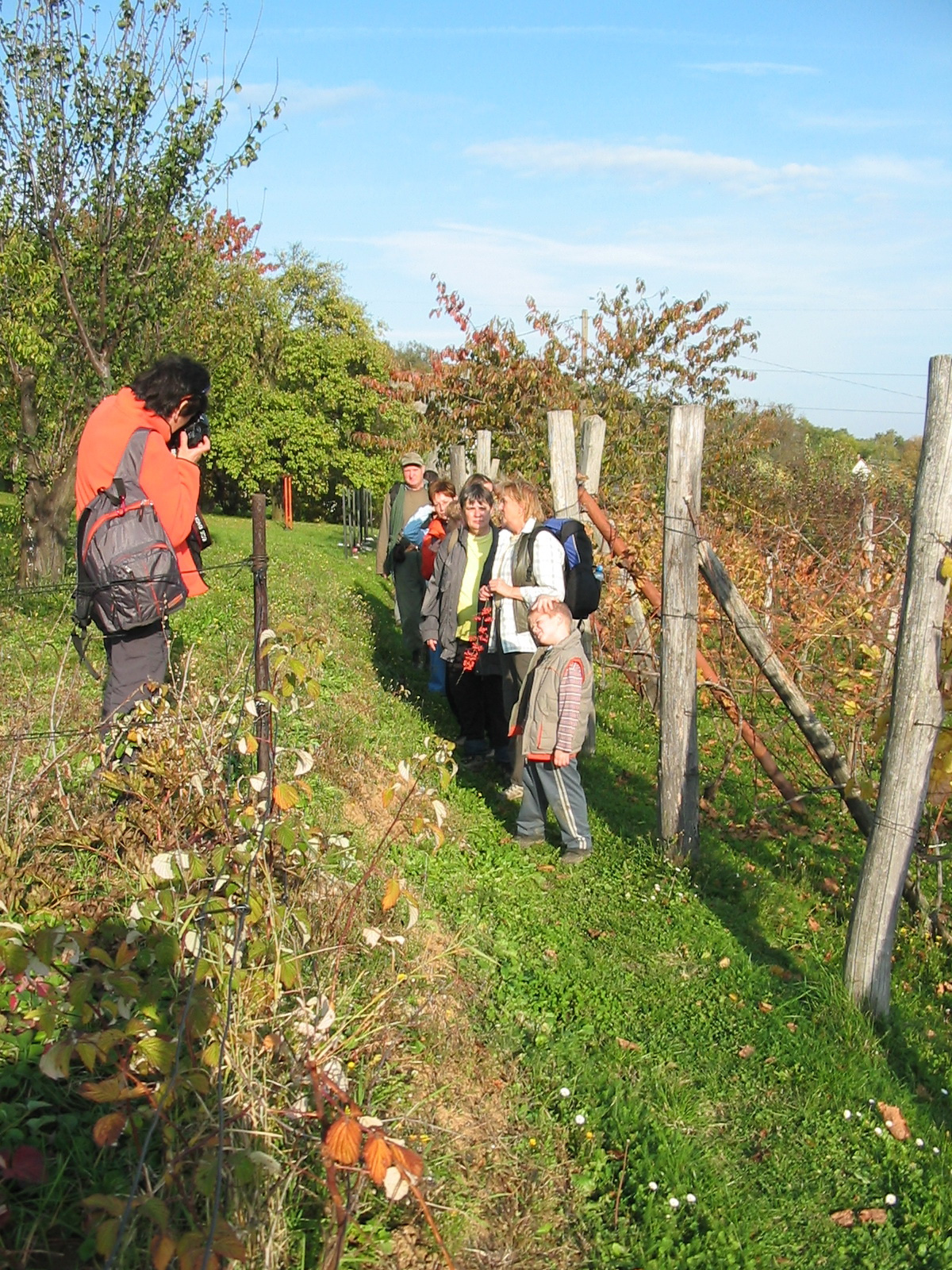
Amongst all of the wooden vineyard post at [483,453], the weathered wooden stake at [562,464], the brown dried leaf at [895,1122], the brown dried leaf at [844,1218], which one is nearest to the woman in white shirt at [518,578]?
the weathered wooden stake at [562,464]

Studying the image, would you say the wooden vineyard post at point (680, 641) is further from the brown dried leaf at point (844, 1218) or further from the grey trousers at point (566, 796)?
the brown dried leaf at point (844, 1218)

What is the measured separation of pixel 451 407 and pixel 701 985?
1264cm

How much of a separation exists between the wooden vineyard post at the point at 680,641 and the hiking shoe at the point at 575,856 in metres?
0.41

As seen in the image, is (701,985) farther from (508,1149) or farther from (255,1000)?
(255,1000)

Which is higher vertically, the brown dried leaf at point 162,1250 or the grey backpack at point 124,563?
the grey backpack at point 124,563

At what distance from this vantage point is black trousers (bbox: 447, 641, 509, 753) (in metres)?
7.36

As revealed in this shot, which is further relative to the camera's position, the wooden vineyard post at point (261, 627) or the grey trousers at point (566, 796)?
the grey trousers at point (566, 796)

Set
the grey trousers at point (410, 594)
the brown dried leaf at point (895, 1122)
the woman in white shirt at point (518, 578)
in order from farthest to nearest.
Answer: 1. the grey trousers at point (410, 594)
2. the woman in white shirt at point (518, 578)
3. the brown dried leaf at point (895, 1122)

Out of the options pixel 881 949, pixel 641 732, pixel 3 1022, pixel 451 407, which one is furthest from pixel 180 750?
pixel 451 407

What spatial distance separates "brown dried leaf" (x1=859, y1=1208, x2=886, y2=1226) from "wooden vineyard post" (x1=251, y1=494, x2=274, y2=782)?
2380 mm

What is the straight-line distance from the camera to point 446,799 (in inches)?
245

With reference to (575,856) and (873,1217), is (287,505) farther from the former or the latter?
(873,1217)

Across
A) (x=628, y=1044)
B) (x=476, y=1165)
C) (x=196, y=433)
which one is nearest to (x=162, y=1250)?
(x=476, y=1165)

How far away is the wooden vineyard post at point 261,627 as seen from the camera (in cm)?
396
